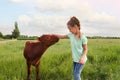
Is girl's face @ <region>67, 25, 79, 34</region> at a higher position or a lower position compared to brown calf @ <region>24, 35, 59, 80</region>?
higher

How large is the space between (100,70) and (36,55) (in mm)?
A: 2736

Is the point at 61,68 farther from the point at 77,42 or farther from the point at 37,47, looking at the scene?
the point at 37,47

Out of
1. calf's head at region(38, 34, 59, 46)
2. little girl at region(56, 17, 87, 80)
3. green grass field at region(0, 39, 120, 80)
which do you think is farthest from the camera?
green grass field at region(0, 39, 120, 80)

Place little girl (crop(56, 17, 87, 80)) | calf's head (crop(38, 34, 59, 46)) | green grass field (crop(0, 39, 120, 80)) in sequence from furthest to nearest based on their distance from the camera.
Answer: green grass field (crop(0, 39, 120, 80))
little girl (crop(56, 17, 87, 80))
calf's head (crop(38, 34, 59, 46))

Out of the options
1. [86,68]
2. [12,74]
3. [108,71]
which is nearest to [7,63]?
[12,74]

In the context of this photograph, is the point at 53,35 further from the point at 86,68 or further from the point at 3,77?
the point at 86,68

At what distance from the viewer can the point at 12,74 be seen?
7.76 meters

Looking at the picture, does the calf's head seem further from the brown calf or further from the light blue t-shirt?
the light blue t-shirt

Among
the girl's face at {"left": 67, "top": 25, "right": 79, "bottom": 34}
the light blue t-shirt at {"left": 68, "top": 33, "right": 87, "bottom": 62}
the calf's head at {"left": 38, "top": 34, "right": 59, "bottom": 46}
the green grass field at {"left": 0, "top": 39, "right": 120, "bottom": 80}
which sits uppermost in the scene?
the girl's face at {"left": 67, "top": 25, "right": 79, "bottom": 34}

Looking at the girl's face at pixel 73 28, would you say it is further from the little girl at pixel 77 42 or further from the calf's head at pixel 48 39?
the calf's head at pixel 48 39

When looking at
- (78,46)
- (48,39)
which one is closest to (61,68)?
(78,46)

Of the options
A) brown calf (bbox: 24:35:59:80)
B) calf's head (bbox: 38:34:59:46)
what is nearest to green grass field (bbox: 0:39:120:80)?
brown calf (bbox: 24:35:59:80)

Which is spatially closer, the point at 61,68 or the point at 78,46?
the point at 78,46

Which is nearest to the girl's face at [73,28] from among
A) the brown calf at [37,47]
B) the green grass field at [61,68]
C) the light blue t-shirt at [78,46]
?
the light blue t-shirt at [78,46]
